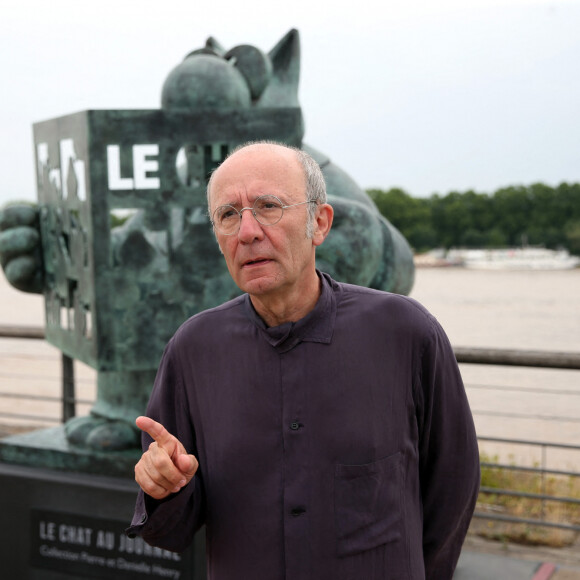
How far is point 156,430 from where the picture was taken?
4.65ft

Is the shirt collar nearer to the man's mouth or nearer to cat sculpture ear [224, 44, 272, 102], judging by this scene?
the man's mouth

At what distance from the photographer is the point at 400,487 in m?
1.58

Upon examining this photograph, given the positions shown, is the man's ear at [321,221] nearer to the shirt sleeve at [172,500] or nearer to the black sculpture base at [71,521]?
the shirt sleeve at [172,500]

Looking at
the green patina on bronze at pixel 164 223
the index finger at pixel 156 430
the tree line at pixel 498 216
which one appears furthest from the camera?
the tree line at pixel 498 216

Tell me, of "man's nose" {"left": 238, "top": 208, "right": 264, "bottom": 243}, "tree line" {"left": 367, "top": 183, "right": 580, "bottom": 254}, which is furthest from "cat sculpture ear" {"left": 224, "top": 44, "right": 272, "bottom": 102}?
"tree line" {"left": 367, "top": 183, "right": 580, "bottom": 254}

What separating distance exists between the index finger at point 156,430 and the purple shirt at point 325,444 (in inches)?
5.9

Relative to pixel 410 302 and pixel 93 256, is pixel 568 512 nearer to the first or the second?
pixel 93 256

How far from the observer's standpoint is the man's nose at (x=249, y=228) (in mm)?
1517

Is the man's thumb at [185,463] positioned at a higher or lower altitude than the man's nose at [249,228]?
lower

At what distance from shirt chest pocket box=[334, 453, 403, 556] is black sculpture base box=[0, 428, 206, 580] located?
1.51 meters


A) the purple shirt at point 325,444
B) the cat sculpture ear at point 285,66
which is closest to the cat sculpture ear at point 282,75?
the cat sculpture ear at point 285,66

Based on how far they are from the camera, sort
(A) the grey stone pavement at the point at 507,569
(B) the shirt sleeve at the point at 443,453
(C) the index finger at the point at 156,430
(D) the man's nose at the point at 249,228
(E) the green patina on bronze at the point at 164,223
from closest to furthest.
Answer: (C) the index finger at the point at 156,430 → (D) the man's nose at the point at 249,228 → (B) the shirt sleeve at the point at 443,453 → (E) the green patina on bronze at the point at 164,223 → (A) the grey stone pavement at the point at 507,569

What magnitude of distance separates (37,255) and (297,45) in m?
1.39

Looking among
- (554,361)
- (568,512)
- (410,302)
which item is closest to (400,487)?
(410,302)
